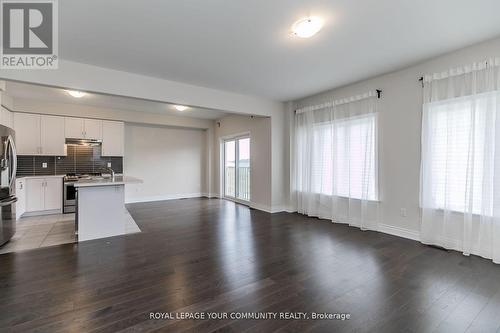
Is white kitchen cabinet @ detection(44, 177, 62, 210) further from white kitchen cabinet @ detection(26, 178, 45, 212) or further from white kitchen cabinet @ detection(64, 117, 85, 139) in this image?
white kitchen cabinet @ detection(64, 117, 85, 139)

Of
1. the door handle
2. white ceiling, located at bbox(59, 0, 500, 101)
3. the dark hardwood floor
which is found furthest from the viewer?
the door handle

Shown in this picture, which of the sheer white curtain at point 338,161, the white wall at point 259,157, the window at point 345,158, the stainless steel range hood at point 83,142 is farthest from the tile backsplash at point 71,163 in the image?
the window at point 345,158

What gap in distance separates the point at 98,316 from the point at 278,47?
3417 millimetres

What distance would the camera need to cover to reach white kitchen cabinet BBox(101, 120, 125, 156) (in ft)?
20.2

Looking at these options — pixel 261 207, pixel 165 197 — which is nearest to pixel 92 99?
pixel 165 197

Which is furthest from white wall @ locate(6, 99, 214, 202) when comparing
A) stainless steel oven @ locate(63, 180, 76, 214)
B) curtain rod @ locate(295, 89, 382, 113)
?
curtain rod @ locate(295, 89, 382, 113)

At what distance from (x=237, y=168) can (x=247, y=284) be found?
508 cm

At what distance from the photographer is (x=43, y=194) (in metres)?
5.23

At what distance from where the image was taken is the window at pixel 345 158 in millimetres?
4060

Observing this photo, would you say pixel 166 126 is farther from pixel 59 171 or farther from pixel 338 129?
pixel 338 129

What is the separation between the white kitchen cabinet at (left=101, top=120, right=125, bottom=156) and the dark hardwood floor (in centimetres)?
344

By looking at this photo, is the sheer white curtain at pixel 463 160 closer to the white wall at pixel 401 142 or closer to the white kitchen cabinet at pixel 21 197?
the white wall at pixel 401 142

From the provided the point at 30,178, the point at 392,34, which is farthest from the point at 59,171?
the point at 392,34

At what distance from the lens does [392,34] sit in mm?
2686
